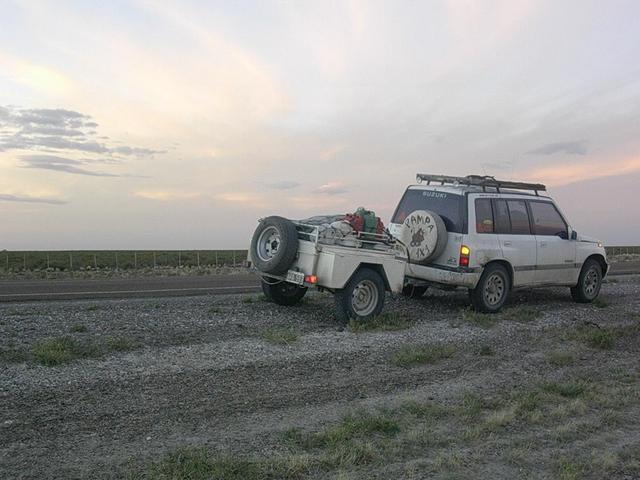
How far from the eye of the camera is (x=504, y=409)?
5.46 meters

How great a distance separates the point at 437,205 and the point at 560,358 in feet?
12.7

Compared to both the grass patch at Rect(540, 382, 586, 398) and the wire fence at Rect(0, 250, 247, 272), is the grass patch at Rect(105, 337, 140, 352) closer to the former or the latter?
the grass patch at Rect(540, 382, 586, 398)

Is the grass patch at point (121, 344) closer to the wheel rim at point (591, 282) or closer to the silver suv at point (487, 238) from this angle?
the silver suv at point (487, 238)

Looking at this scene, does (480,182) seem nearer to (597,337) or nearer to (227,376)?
(597,337)

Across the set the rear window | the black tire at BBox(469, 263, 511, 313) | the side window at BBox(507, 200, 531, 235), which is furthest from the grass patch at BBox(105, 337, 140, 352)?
the side window at BBox(507, 200, 531, 235)

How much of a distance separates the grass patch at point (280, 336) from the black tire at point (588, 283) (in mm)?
6632

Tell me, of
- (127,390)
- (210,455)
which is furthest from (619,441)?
(127,390)

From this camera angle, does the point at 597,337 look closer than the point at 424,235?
Yes

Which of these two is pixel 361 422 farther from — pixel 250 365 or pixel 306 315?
pixel 306 315

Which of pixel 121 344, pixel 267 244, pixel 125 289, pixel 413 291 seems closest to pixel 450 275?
pixel 413 291

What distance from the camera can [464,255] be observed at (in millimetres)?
10000

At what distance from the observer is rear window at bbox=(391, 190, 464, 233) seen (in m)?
10.2

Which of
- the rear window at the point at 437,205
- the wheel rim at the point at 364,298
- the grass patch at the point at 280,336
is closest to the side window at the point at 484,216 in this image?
the rear window at the point at 437,205

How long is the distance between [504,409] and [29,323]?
6333 millimetres
